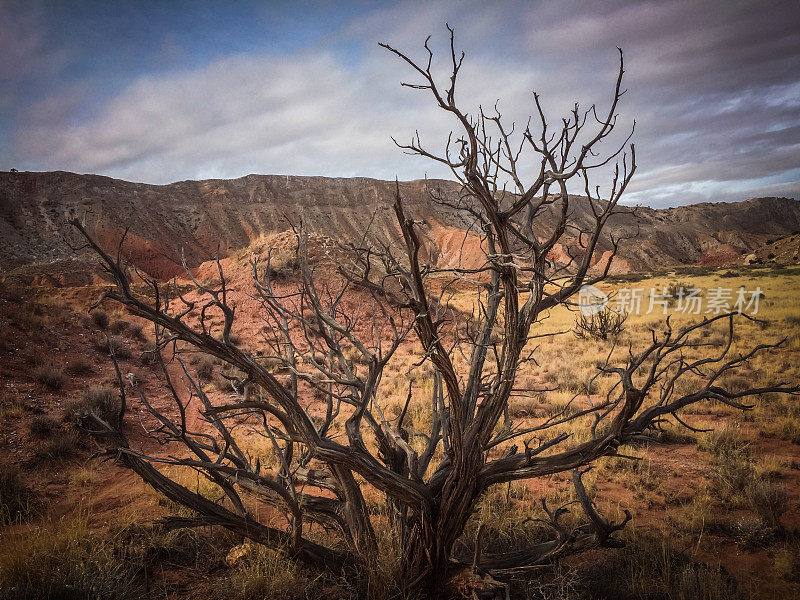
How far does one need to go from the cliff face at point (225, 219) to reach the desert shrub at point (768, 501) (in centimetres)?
2453

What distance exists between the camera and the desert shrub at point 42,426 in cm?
618

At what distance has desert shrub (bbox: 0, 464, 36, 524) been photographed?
14.1 ft

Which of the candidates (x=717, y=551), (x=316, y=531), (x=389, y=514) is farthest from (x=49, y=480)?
(x=717, y=551)

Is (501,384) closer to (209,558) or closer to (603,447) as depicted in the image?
(603,447)

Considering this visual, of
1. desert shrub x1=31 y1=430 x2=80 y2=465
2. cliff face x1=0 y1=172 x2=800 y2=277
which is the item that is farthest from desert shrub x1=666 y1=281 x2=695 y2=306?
desert shrub x1=31 y1=430 x2=80 y2=465

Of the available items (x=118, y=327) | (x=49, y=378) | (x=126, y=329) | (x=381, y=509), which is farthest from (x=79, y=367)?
(x=381, y=509)

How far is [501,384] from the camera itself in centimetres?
243

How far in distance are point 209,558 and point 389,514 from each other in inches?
64.5

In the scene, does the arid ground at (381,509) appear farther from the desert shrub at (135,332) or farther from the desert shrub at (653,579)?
the desert shrub at (135,332)

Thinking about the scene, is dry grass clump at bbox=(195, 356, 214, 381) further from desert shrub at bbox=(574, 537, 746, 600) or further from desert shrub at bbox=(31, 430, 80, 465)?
desert shrub at bbox=(574, 537, 746, 600)

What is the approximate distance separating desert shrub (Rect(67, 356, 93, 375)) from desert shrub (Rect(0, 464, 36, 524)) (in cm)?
491

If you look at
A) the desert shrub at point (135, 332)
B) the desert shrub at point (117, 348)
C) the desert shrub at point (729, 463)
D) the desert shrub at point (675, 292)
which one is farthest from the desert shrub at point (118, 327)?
the desert shrub at point (675, 292)

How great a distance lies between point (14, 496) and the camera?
4.55m

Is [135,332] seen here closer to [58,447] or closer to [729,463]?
[58,447]
